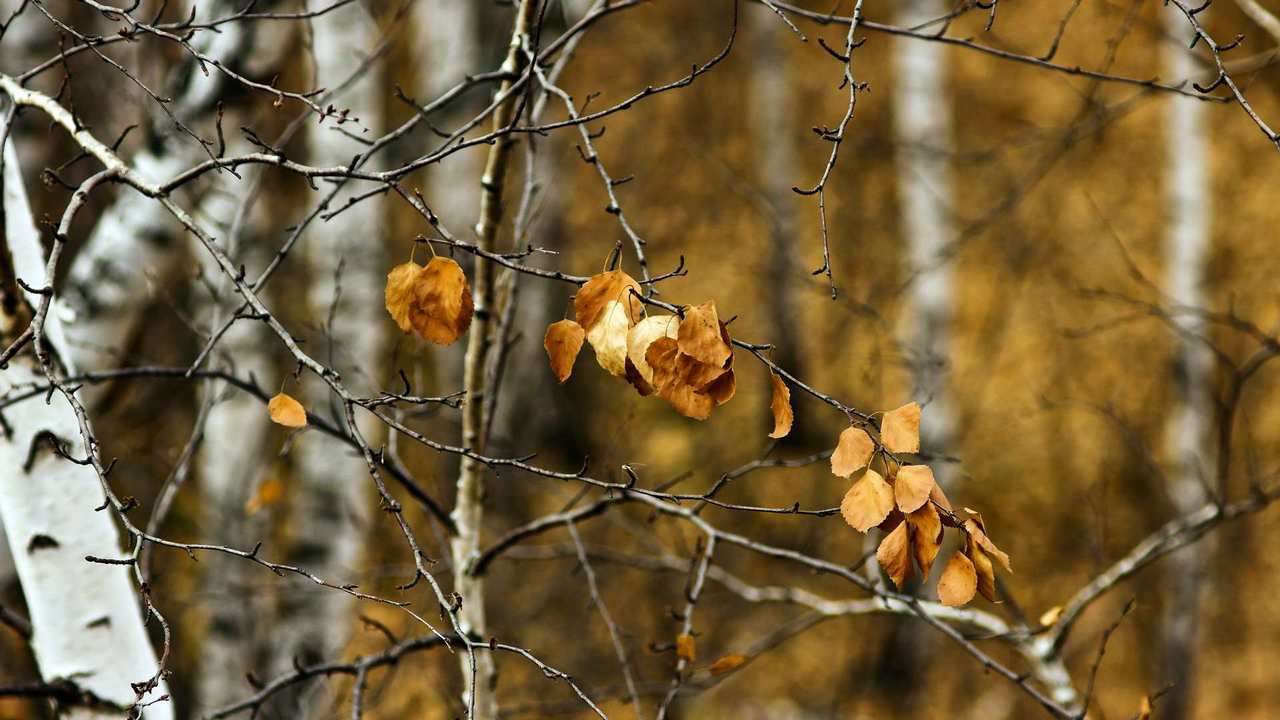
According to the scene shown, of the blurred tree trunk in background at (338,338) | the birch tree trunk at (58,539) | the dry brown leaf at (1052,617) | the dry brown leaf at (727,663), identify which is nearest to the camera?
the birch tree trunk at (58,539)

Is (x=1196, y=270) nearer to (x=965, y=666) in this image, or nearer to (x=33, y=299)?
(x=965, y=666)

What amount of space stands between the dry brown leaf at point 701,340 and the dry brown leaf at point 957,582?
0.42m

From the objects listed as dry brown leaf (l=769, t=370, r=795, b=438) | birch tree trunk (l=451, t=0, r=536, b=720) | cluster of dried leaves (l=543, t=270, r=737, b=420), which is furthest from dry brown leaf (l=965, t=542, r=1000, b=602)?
birch tree trunk (l=451, t=0, r=536, b=720)

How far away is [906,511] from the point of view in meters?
1.33

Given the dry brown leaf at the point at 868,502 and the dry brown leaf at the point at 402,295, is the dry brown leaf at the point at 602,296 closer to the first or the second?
the dry brown leaf at the point at 402,295

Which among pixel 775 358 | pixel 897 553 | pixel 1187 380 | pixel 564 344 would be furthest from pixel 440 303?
pixel 775 358

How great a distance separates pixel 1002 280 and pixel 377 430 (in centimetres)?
513

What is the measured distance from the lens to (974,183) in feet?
32.9

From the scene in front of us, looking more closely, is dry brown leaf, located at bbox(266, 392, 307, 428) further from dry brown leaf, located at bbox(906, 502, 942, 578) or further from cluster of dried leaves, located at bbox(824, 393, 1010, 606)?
dry brown leaf, located at bbox(906, 502, 942, 578)

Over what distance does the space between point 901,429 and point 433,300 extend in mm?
660

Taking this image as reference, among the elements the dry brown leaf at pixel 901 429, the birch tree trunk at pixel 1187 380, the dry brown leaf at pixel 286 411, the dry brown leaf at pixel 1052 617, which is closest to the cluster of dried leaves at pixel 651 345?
the dry brown leaf at pixel 901 429

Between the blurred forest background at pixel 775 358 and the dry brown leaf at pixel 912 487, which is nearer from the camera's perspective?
the dry brown leaf at pixel 912 487

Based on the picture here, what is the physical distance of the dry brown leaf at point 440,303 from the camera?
4.42ft

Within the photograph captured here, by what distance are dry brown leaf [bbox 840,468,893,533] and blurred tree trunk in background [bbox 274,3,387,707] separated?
252 cm
